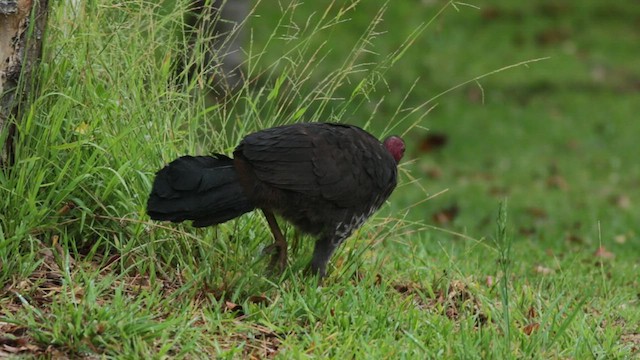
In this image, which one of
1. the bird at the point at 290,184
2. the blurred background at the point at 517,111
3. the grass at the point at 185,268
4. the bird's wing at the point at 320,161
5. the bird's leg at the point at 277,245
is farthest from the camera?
the blurred background at the point at 517,111

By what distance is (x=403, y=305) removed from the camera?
486cm

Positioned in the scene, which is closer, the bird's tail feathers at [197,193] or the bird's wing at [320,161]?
the bird's tail feathers at [197,193]

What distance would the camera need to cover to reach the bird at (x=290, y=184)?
14.3 ft

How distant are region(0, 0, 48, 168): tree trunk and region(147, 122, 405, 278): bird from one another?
81 centimetres

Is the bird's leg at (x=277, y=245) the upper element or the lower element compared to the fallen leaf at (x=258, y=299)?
upper

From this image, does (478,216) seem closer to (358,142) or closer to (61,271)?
(358,142)

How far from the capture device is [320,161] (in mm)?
4637

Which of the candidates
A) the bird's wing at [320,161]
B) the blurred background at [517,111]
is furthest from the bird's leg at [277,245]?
the blurred background at [517,111]

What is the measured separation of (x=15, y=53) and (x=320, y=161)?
1404mm

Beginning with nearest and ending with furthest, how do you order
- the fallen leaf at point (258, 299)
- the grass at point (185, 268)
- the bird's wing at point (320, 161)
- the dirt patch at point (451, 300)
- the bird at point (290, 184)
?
the grass at point (185, 268), the bird at point (290, 184), the bird's wing at point (320, 161), the fallen leaf at point (258, 299), the dirt patch at point (451, 300)

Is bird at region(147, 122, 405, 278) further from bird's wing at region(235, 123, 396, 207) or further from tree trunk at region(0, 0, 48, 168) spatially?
tree trunk at region(0, 0, 48, 168)

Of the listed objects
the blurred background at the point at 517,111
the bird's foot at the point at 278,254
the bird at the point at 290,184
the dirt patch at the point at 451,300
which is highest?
the bird at the point at 290,184

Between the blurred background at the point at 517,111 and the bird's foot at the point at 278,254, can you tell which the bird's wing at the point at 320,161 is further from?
the blurred background at the point at 517,111

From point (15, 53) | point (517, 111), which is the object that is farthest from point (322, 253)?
point (517, 111)
